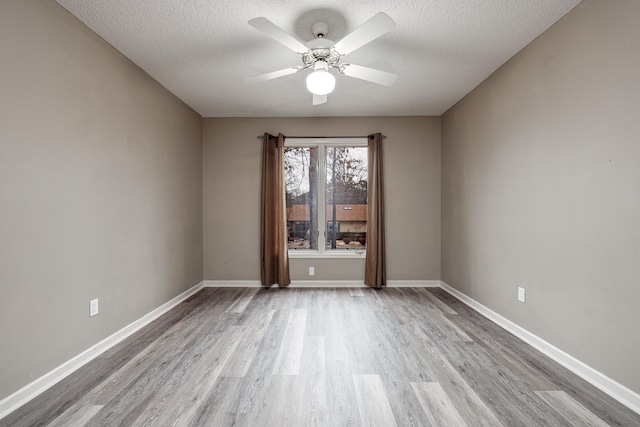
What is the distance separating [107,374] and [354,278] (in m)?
3.20

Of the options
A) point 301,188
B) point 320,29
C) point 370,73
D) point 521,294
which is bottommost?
point 521,294

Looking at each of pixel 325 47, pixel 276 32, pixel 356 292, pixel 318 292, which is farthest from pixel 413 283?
pixel 276 32

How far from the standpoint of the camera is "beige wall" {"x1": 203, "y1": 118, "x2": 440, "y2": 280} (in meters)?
4.65

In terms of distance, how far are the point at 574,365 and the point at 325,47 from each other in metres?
2.87

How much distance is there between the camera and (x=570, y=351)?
7.29ft

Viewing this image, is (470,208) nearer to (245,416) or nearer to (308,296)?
(308,296)

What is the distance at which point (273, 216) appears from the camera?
4559 millimetres

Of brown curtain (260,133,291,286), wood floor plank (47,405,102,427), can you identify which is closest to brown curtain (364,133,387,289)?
brown curtain (260,133,291,286)

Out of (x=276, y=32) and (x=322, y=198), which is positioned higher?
(x=276, y=32)

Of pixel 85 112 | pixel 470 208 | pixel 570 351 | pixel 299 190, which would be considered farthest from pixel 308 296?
pixel 85 112

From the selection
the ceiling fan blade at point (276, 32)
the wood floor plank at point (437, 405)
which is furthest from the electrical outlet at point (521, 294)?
the ceiling fan blade at point (276, 32)

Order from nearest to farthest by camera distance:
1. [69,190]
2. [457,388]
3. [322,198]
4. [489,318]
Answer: [457,388] → [69,190] → [489,318] → [322,198]

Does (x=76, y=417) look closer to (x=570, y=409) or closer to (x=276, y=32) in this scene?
(x=276, y=32)

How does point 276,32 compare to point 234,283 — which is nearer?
point 276,32
